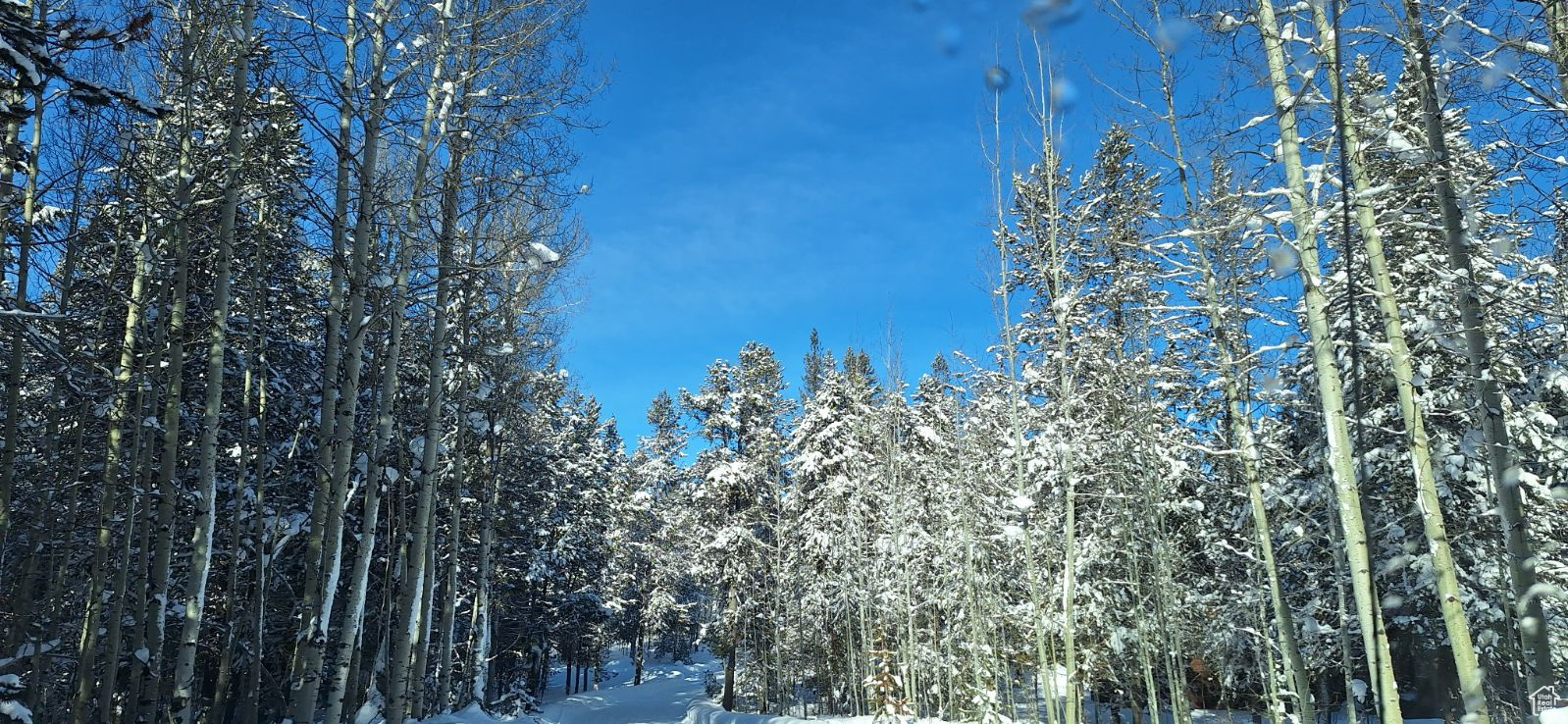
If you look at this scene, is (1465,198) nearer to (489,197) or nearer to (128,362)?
(489,197)

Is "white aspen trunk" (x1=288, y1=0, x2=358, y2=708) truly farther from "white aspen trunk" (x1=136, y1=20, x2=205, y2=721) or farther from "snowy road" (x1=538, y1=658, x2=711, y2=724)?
"snowy road" (x1=538, y1=658, x2=711, y2=724)

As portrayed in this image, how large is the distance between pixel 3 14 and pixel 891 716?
565 inches

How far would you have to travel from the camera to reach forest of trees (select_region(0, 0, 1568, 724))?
18.7ft

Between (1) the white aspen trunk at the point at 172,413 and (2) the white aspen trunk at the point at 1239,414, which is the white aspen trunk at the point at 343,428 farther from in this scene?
(2) the white aspen trunk at the point at 1239,414

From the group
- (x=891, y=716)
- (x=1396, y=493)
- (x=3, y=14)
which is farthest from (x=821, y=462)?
(x=3, y=14)

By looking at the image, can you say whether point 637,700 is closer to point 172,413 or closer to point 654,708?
point 654,708

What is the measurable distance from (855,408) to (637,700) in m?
19.7

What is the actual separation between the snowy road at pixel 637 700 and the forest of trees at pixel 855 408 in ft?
21.6

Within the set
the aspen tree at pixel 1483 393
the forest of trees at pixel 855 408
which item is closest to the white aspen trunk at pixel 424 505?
the forest of trees at pixel 855 408

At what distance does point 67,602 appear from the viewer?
12.8m

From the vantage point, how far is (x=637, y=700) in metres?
36.2

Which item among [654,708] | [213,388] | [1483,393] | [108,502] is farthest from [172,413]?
[654,708]

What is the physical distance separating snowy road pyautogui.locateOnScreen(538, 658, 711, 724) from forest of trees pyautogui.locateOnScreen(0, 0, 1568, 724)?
6573 millimetres

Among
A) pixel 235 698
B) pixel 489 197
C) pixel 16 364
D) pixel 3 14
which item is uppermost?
pixel 489 197
